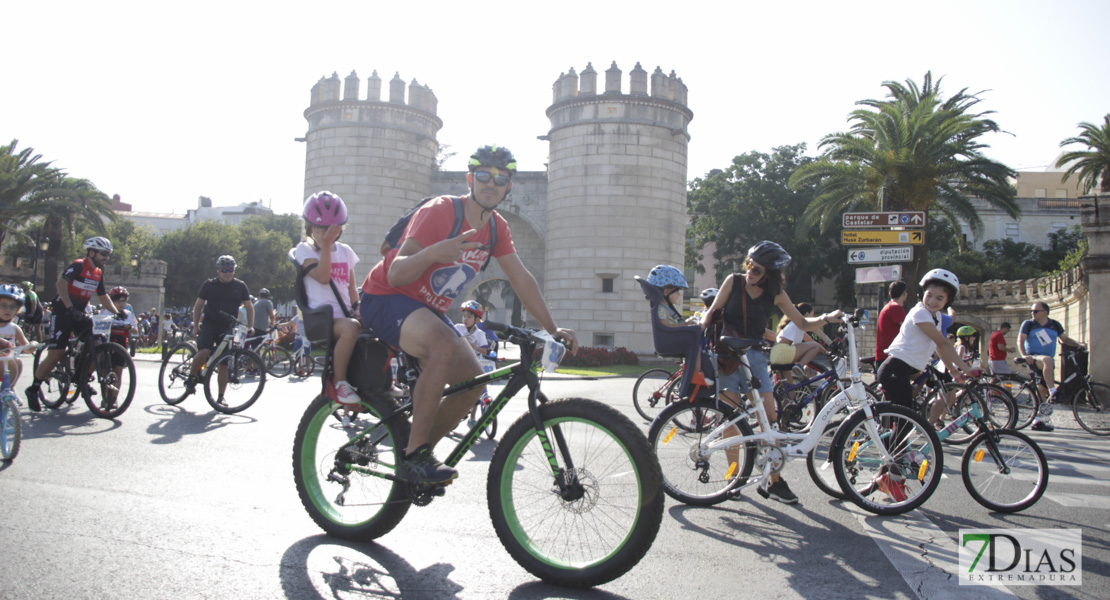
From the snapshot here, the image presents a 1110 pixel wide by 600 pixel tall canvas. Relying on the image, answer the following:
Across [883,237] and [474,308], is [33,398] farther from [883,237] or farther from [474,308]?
[883,237]

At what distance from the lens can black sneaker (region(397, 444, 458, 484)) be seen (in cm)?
351

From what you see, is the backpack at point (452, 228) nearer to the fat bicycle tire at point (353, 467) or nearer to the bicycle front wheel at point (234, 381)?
the fat bicycle tire at point (353, 467)

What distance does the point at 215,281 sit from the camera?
9.56m

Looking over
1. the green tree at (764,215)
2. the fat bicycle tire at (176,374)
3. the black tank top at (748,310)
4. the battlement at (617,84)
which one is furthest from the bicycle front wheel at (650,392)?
the green tree at (764,215)

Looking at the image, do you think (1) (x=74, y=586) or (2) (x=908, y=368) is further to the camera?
(2) (x=908, y=368)

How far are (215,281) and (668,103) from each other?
24.0 metres

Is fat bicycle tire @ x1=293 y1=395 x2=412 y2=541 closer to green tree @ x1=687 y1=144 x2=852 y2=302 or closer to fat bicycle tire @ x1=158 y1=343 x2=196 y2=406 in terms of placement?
fat bicycle tire @ x1=158 y1=343 x2=196 y2=406

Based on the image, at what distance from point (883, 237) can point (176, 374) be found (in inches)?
445

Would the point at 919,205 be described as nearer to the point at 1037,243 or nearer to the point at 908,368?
the point at 908,368

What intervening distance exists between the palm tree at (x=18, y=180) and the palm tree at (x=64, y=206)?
343 millimetres

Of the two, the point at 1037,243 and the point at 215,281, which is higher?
the point at 1037,243

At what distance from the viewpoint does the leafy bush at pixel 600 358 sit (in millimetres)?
25947

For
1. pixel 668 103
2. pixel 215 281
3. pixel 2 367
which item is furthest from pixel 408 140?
pixel 2 367

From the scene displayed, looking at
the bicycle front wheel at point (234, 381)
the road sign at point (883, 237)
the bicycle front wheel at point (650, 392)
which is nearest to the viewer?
the bicycle front wheel at point (234, 381)
